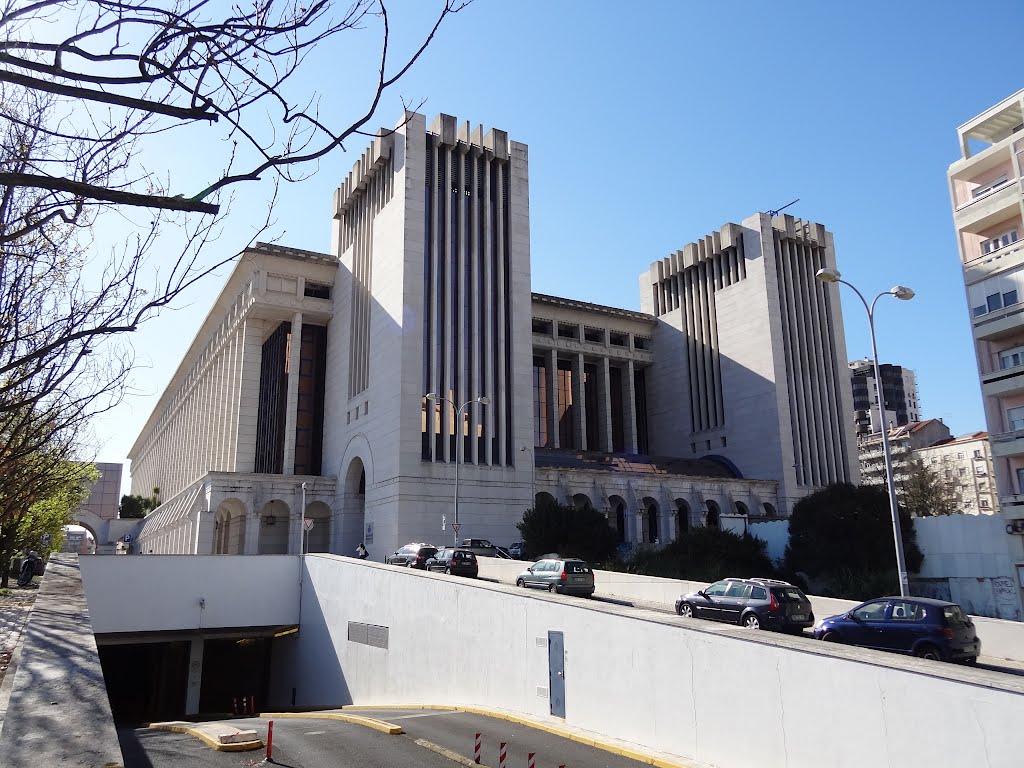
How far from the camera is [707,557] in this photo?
44.4m

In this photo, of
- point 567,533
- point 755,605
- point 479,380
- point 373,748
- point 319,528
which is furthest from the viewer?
point 319,528

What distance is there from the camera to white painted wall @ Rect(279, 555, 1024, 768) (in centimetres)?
1023

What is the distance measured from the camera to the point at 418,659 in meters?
25.0

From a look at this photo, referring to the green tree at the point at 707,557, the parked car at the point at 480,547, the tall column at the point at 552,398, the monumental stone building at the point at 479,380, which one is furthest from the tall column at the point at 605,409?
the parked car at the point at 480,547

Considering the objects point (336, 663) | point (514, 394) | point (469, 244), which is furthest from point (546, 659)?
point (469, 244)

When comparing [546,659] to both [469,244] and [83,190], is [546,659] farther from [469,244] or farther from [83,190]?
[469,244]

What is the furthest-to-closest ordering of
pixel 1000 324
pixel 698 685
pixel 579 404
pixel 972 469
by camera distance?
pixel 972 469 < pixel 579 404 < pixel 1000 324 < pixel 698 685

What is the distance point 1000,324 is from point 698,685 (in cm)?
3399

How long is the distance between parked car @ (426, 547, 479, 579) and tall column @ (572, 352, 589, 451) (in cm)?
3914

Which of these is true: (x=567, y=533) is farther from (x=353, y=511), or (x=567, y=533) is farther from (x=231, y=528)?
(x=231, y=528)

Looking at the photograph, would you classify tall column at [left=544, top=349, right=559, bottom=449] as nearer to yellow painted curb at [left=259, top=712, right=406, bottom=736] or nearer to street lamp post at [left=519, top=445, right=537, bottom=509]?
street lamp post at [left=519, top=445, right=537, bottom=509]

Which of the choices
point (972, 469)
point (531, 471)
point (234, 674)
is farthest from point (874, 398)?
point (234, 674)

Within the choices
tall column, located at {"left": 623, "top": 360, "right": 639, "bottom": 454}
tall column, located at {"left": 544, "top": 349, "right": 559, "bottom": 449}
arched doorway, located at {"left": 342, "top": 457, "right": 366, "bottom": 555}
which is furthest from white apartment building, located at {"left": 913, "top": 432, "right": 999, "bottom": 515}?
arched doorway, located at {"left": 342, "top": 457, "right": 366, "bottom": 555}

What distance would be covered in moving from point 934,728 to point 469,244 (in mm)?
50198
